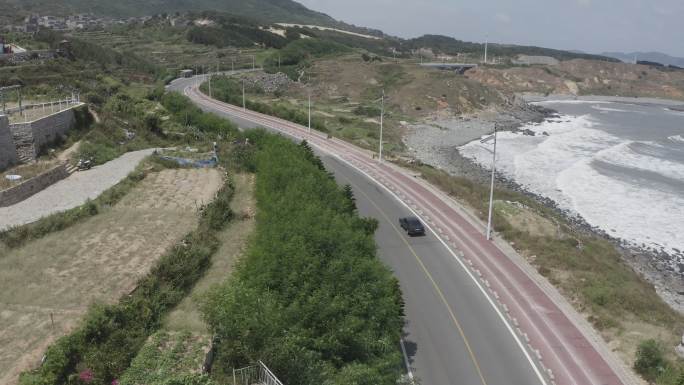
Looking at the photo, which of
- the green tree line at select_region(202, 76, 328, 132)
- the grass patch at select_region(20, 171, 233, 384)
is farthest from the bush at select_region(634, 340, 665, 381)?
the green tree line at select_region(202, 76, 328, 132)

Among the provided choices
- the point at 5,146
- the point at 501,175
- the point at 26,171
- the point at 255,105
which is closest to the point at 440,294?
the point at 26,171

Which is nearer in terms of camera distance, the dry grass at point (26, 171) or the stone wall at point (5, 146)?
the dry grass at point (26, 171)

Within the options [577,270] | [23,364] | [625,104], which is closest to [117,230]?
[23,364]

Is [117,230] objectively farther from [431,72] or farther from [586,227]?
[431,72]

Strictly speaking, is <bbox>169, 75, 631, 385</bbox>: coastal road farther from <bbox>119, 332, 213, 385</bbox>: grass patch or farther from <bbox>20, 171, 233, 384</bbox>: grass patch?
<bbox>20, 171, 233, 384</bbox>: grass patch

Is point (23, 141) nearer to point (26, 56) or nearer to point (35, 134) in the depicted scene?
point (35, 134)

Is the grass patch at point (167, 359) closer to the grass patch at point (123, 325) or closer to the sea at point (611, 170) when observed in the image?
the grass patch at point (123, 325)

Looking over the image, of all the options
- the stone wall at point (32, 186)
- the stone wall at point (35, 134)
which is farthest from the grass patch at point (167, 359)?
the stone wall at point (35, 134)
